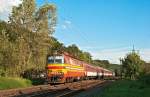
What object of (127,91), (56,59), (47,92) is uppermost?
(56,59)

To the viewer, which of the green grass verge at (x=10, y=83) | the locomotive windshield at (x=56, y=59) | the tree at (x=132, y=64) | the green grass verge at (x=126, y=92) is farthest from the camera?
the tree at (x=132, y=64)

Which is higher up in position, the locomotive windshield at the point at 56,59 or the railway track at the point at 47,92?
the locomotive windshield at the point at 56,59

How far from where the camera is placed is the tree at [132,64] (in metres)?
81.2

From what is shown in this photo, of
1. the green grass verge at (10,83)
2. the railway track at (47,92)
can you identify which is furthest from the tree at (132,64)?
the railway track at (47,92)

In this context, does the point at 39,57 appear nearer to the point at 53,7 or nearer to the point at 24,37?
the point at 24,37

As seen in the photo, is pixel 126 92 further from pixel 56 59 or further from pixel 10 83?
pixel 56 59

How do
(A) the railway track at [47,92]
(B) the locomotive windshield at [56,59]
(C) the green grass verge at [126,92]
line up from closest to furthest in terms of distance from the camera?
1. (C) the green grass verge at [126,92]
2. (A) the railway track at [47,92]
3. (B) the locomotive windshield at [56,59]

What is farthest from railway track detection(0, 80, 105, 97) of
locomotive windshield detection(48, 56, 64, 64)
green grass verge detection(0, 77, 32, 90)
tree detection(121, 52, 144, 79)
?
tree detection(121, 52, 144, 79)

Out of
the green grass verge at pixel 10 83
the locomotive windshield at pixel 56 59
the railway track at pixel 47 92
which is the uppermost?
the locomotive windshield at pixel 56 59

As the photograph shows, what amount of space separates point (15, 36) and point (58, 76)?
13.2m

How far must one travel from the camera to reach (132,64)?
8294cm

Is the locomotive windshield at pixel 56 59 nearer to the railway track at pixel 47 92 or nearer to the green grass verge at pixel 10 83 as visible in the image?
the green grass verge at pixel 10 83

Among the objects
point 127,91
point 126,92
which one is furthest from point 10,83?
point 126,92

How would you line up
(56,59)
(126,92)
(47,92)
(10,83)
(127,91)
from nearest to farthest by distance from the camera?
(126,92)
(47,92)
(127,91)
(10,83)
(56,59)
